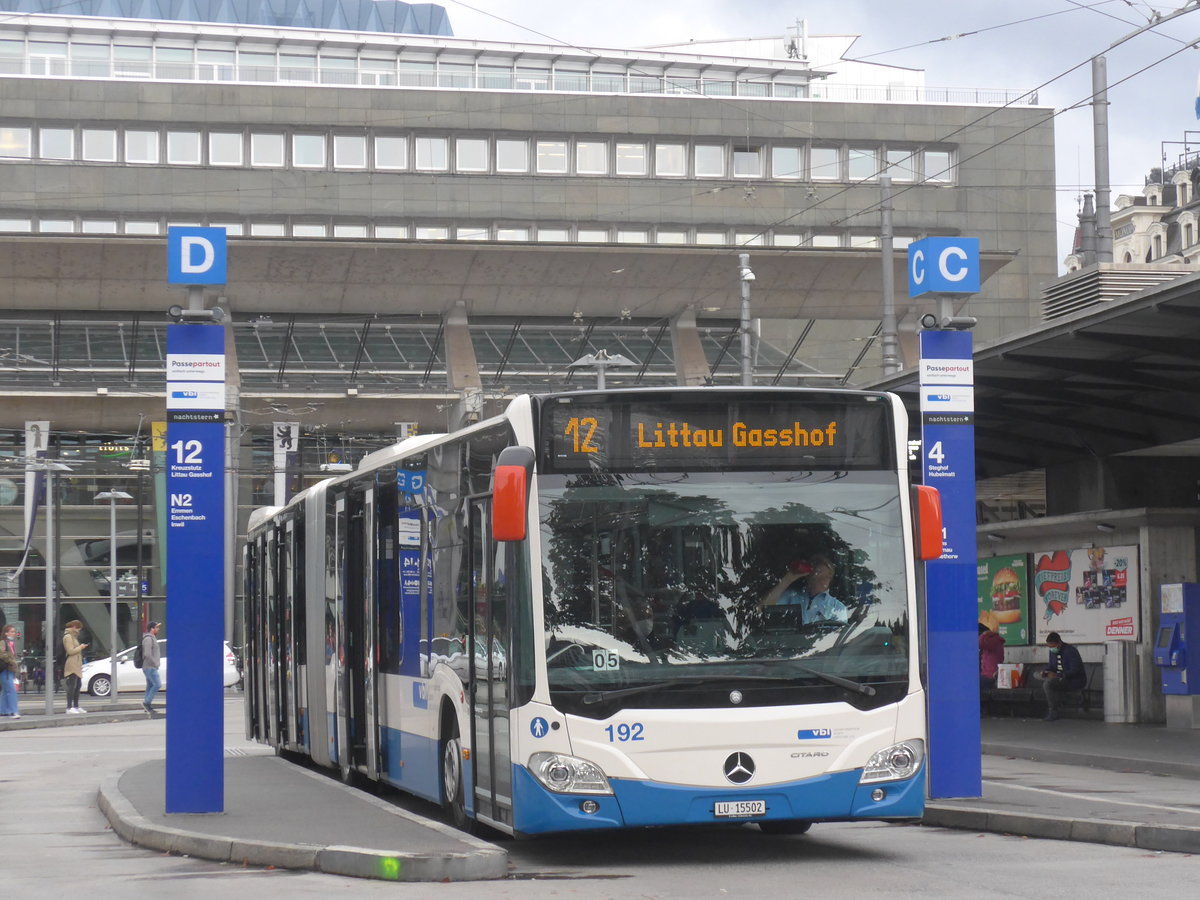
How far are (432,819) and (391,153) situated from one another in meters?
35.8

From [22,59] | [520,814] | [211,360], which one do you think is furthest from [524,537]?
[22,59]

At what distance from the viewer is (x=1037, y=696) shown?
2616 centimetres

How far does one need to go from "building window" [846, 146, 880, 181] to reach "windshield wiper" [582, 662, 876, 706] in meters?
41.2

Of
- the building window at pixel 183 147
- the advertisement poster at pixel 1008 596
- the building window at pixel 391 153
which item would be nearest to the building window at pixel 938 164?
the building window at pixel 391 153

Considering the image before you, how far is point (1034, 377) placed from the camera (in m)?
19.8

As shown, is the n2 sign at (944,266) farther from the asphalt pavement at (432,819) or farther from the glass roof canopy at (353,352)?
the glass roof canopy at (353,352)

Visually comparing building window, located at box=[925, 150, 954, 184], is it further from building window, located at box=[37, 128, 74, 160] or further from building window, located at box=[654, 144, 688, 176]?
building window, located at box=[37, 128, 74, 160]

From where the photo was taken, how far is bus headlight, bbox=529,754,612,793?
33.0 feet

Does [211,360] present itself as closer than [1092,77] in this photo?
Yes

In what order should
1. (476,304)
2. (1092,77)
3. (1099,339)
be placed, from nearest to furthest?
(1099,339), (1092,77), (476,304)

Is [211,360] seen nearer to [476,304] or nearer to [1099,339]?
[1099,339]

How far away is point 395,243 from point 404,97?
23.9 feet

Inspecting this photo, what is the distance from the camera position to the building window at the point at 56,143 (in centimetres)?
4688

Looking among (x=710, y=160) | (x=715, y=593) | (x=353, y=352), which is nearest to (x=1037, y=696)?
(x=715, y=593)
